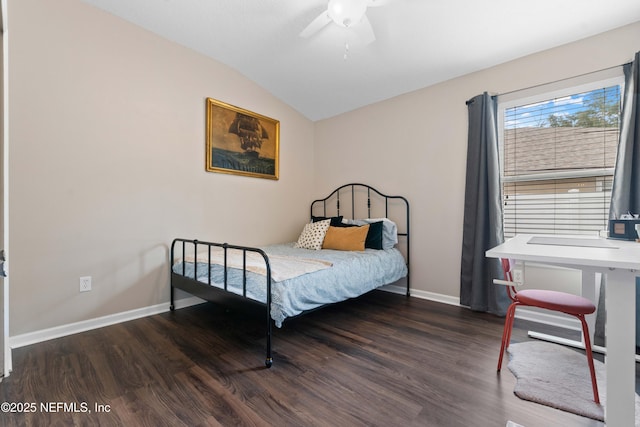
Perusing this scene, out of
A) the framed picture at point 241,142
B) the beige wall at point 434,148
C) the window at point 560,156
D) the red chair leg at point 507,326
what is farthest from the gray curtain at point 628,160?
the framed picture at point 241,142

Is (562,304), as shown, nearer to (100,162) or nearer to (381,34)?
(381,34)

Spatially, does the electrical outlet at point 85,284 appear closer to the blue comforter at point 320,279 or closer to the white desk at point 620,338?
the blue comforter at point 320,279

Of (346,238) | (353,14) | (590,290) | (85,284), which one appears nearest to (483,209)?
(590,290)

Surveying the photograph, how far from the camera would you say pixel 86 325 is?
2283mm

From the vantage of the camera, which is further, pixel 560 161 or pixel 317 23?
pixel 560 161

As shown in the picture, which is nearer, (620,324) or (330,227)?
(620,324)

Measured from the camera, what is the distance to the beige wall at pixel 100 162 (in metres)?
2.05

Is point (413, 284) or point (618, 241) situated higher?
point (618, 241)

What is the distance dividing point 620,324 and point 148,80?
11.3 ft

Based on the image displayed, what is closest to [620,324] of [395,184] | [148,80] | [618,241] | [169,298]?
[618,241]

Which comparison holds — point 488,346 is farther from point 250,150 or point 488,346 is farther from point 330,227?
point 250,150

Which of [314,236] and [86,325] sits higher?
[314,236]

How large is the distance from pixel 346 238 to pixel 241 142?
158cm

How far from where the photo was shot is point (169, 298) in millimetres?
2775
